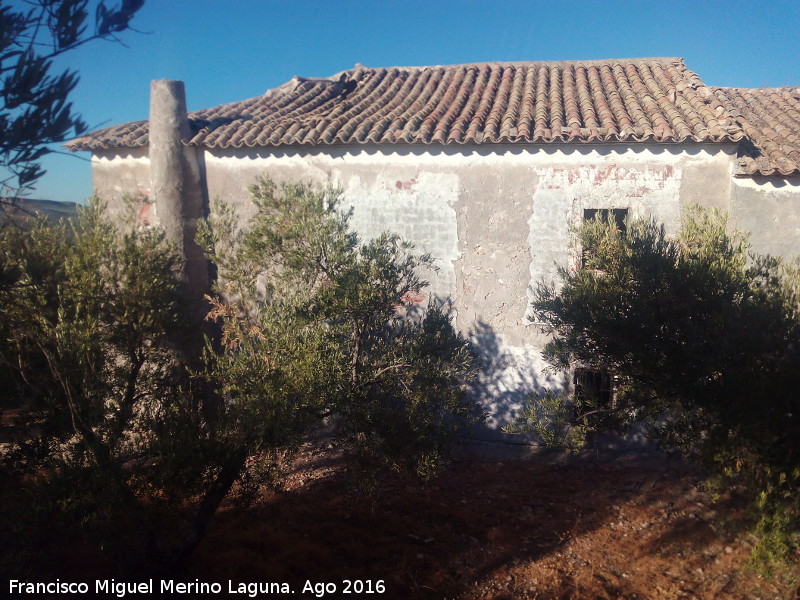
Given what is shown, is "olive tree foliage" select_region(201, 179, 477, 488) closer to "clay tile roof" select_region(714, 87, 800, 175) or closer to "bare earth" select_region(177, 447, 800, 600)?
"bare earth" select_region(177, 447, 800, 600)

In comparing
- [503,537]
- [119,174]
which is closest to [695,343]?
[503,537]

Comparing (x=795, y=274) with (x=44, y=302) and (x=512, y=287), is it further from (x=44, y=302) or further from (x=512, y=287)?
(x=44, y=302)

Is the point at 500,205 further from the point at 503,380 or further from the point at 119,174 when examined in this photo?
the point at 119,174

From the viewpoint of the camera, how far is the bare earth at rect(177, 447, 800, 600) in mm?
5875

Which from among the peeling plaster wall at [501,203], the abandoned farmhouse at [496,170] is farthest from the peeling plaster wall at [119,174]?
the peeling plaster wall at [501,203]

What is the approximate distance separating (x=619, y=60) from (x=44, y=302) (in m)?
11.3

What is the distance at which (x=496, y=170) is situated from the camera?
8.82 meters

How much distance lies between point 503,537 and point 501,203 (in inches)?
190

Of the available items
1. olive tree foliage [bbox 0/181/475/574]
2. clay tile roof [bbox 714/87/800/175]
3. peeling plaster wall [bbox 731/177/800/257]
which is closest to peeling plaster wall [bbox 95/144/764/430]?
peeling plaster wall [bbox 731/177/800/257]

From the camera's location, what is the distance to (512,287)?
8.91m

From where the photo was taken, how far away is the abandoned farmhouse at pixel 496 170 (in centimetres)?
827

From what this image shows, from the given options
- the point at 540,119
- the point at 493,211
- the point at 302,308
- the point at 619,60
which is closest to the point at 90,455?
the point at 302,308

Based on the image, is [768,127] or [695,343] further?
[768,127]

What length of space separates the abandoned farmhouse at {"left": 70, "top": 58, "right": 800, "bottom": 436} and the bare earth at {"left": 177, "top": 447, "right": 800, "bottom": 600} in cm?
159
